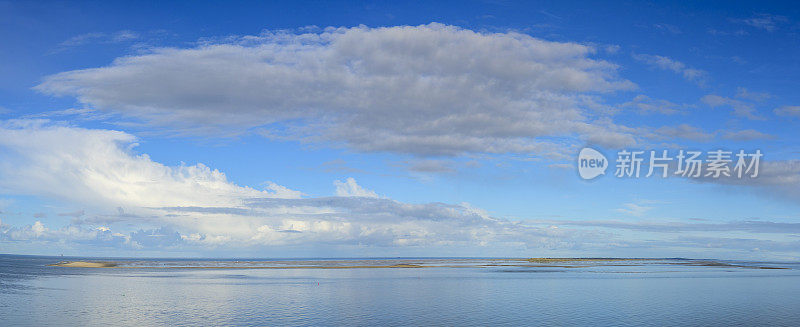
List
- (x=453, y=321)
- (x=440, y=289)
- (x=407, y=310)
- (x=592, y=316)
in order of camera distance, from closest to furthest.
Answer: (x=453, y=321) < (x=592, y=316) < (x=407, y=310) < (x=440, y=289)

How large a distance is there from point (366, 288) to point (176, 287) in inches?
970

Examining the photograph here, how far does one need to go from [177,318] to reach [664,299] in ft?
158

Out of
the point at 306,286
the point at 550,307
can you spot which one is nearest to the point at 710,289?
the point at 550,307

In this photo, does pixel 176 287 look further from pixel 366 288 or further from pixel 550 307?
pixel 550 307

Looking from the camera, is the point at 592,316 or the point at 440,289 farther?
the point at 440,289

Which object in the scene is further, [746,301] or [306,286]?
[306,286]

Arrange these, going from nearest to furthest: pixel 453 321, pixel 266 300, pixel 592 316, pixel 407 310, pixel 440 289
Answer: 1. pixel 453 321
2. pixel 592 316
3. pixel 407 310
4. pixel 266 300
5. pixel 440 289

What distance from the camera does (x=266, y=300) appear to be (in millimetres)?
58094

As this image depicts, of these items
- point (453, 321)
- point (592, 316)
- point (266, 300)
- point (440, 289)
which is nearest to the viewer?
point (453, 321)

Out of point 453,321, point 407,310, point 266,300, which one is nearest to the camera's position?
point 453,321

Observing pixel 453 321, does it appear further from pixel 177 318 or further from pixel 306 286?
pixel 306 286

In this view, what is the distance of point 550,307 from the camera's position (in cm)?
5272

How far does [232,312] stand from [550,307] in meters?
27.9

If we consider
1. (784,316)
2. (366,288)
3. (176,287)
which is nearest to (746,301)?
(784,316)
